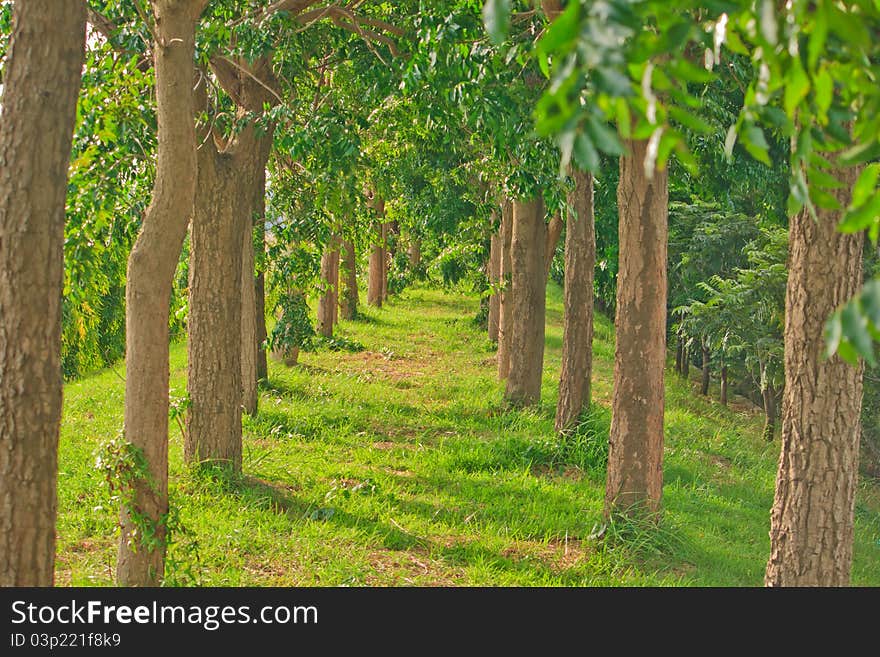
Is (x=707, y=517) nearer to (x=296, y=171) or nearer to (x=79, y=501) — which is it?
(x=79, y=501)

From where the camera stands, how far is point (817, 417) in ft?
18.7

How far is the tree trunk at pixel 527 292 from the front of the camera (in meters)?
13.8

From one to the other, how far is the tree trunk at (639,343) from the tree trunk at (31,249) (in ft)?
16.2

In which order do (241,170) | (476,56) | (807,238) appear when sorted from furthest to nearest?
(241,170) → (476,56) → (807,238)

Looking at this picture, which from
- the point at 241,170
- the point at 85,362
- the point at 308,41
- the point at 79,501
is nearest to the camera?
the point at 79,501

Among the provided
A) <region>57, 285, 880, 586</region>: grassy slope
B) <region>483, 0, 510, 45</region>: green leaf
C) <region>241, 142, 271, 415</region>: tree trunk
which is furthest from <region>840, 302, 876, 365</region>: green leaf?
<region>241, 142, 271, 415</region>: tree trunk

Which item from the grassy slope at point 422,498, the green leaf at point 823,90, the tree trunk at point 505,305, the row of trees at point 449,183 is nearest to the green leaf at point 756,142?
the row of trees at point 449,183

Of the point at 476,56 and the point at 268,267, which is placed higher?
the point at 476,56

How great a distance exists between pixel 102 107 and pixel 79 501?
4.07m

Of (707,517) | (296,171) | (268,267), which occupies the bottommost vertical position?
(707,517)

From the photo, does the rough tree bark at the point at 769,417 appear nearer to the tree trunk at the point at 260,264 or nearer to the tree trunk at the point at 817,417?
the tree trunk at the point at 260,264

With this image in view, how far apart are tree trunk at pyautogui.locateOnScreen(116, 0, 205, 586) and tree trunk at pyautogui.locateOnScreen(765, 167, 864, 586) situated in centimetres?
348
